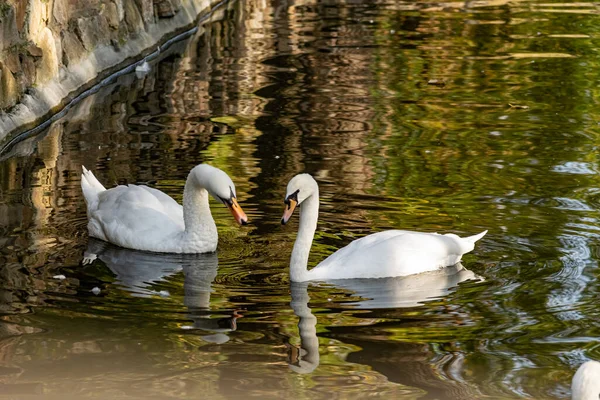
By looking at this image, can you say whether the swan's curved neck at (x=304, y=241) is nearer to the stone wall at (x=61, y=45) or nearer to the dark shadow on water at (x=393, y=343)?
the dark shadow on water at (x=393, y=343)

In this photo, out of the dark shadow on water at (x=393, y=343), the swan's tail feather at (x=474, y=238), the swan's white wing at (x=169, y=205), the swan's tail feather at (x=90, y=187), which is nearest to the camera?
the dark shadow on water at (x=393, y=343)

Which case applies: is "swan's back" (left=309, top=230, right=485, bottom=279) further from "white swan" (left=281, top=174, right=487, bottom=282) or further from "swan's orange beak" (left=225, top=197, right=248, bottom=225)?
"swan's orange beak" (left=225, top=197, right=248, bottom=225)

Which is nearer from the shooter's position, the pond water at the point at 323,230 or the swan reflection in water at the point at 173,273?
the pond water at the point at 323,230

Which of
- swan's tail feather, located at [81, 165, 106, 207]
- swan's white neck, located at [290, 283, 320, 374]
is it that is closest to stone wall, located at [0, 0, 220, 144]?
swan's tail feather, located at [81, 165, 106, 207]

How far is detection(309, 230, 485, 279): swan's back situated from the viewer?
9070 mm

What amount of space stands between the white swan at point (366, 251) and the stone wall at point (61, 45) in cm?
569

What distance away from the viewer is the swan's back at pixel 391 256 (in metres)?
9.07

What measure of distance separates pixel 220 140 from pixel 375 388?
7.31m

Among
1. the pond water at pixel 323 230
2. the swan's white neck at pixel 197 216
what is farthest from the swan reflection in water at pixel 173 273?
A: the swan's white neck at pixel 197 216

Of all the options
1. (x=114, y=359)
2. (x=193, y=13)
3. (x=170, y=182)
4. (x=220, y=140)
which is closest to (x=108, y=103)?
(x=220, y=140)

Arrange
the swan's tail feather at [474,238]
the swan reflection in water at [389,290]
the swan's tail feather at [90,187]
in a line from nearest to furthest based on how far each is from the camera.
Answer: the swan reflection in water at [389,290] → the swan's tail feather at [474,238] → the swan's tail feather at [90,187]

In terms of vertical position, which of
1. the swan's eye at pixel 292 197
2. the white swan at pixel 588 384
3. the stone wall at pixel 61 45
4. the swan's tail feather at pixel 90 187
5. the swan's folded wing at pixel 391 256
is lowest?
the swan's folded wing at pixel 391 256

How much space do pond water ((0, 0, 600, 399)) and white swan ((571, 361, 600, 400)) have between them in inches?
55.6

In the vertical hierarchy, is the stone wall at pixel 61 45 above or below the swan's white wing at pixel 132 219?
above
